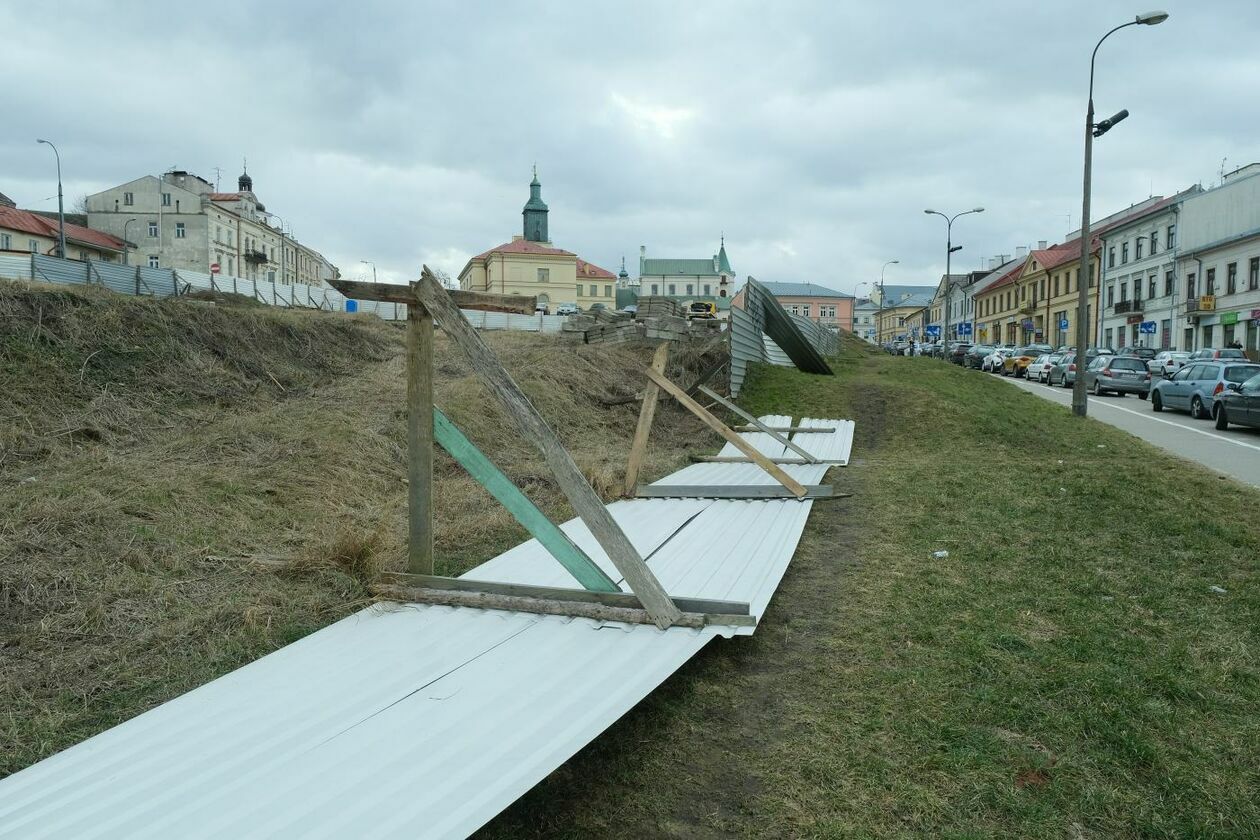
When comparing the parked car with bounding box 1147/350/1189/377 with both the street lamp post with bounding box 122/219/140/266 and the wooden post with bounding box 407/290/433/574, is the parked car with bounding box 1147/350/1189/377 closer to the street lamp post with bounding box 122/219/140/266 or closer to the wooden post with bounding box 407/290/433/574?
the wooden post with bounding box 407/290/433/574

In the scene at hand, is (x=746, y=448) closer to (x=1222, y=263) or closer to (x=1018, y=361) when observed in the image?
(x=1018, y=361)

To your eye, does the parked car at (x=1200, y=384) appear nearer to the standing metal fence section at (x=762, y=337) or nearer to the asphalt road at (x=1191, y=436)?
the asphalt road at (x=1191, y=436)

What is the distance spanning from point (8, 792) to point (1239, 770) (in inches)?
168

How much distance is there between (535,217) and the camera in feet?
401

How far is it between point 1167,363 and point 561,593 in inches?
1494

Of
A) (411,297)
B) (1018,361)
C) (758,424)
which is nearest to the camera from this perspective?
(411,297)

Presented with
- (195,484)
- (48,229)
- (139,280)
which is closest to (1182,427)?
(195,484)

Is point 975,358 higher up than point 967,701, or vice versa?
point 975,358

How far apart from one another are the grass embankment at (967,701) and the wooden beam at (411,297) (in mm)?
2255

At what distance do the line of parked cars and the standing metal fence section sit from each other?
6392 millimetres

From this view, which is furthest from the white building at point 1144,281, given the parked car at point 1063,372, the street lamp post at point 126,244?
the street lamp post at point 126,244

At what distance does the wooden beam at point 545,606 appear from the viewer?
13.6 ft

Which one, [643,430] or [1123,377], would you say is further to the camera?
[1123,377]

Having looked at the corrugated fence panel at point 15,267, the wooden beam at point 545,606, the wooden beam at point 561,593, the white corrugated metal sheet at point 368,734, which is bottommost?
the white corrugated metal sheet at point 368,734
